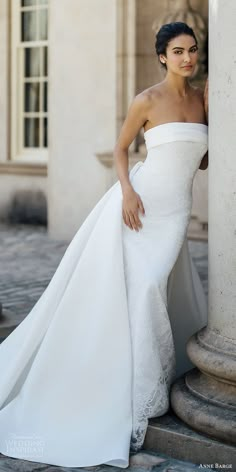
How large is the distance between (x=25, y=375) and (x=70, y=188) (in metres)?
7.21

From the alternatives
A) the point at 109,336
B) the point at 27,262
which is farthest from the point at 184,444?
the point at 27,262

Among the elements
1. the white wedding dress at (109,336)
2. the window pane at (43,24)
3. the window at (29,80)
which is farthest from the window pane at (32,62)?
the white wedding dress at (109,336)

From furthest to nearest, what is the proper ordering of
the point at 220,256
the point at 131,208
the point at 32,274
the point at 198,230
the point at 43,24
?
the point at 43,24 → the point at 198,230 → the point at 32,274 → the point at 131,208 → the point at 220,256

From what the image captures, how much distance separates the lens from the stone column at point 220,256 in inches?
149

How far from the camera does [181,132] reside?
4.26 meters

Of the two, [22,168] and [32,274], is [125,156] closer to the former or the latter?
[32,274]

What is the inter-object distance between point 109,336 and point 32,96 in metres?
9.80

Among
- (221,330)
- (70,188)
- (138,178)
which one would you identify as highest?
(138,178)

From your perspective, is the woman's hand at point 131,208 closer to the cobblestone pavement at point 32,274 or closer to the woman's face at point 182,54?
the woman's face at point 182,54

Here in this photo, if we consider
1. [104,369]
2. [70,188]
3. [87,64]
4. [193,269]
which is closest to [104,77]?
[87,64]

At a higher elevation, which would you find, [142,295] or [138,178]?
[138,178]

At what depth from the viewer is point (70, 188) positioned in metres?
11.6

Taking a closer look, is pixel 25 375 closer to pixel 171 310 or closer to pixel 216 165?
pixel 171 310

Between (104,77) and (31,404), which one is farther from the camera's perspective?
(104,77)
